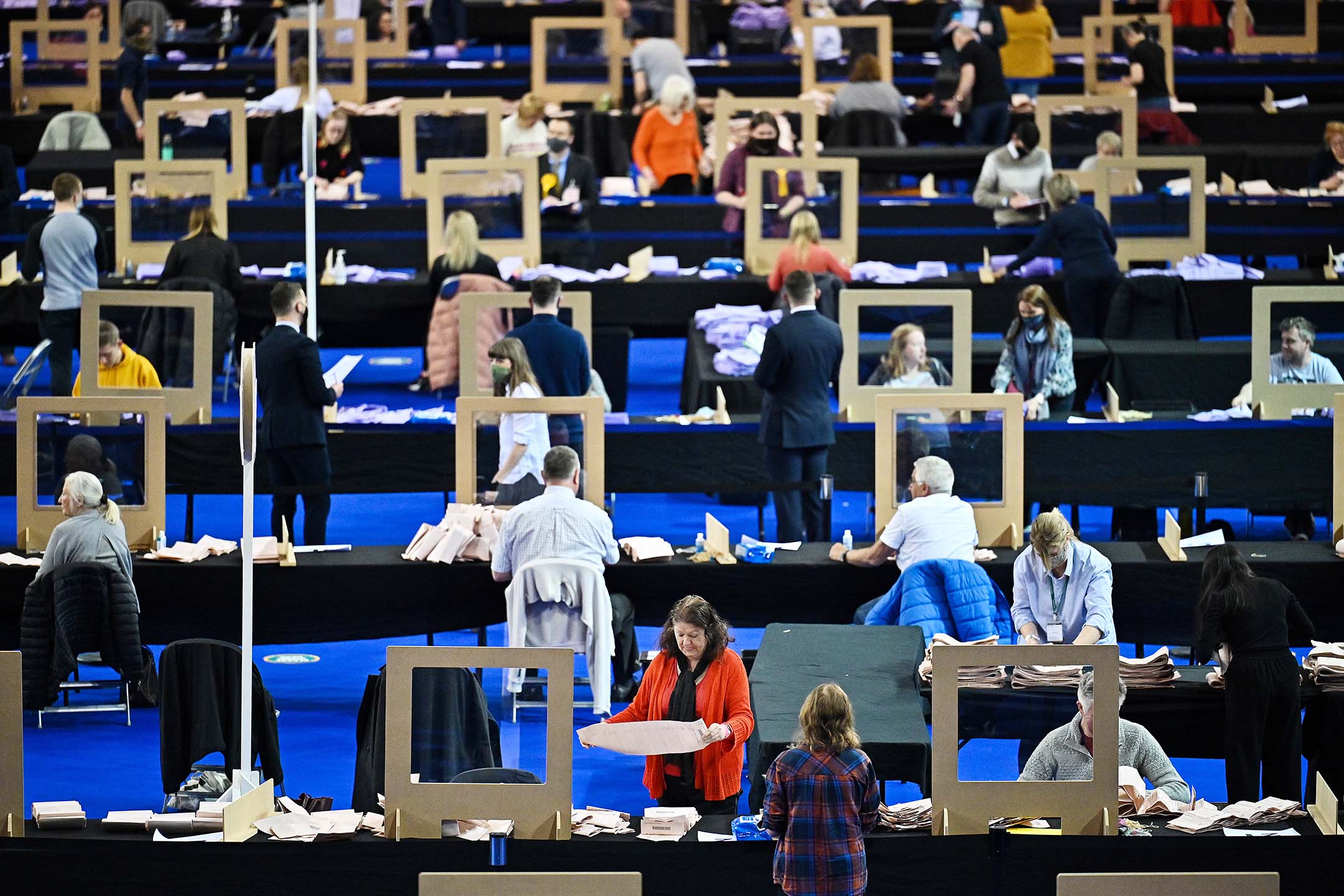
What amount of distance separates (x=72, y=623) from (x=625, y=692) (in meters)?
2.17

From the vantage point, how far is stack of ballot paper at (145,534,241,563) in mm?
8328

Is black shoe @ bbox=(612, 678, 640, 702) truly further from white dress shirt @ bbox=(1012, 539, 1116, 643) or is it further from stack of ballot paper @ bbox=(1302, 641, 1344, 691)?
stack of ballot paper @ bbox=(1302, 641, 1344, 691)

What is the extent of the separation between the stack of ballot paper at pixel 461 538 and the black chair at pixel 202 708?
162cm

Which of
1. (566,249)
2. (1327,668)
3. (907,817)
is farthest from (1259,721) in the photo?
(566,249)

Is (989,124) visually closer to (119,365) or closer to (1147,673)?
(119,365)

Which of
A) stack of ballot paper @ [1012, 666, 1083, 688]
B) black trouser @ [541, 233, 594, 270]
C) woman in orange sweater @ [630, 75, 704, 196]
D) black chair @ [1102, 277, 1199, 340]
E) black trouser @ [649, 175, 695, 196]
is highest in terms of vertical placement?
woman in orange sweater @ [630, 75, 704, 196]

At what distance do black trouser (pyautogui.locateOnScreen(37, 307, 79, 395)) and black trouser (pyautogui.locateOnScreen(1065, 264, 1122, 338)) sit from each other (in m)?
5.78

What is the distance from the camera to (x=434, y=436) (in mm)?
10125

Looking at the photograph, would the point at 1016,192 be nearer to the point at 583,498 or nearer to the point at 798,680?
the point at 583,498

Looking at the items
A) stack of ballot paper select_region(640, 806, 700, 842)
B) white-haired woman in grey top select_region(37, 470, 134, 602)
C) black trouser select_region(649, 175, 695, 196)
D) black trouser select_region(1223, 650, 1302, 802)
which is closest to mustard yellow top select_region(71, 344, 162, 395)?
white-haired woman in grey top select_region(37, 470, 134, 602)

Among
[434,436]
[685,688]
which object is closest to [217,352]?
[434,436]

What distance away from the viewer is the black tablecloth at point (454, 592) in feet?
27.2

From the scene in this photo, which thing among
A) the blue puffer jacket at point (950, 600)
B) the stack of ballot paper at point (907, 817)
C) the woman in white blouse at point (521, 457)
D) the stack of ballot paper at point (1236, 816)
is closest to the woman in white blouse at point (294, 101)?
the woman in white blouse at point (521, 457)

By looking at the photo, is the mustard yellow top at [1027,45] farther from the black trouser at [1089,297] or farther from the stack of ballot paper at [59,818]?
the stack of ballot paper at [59,818]
